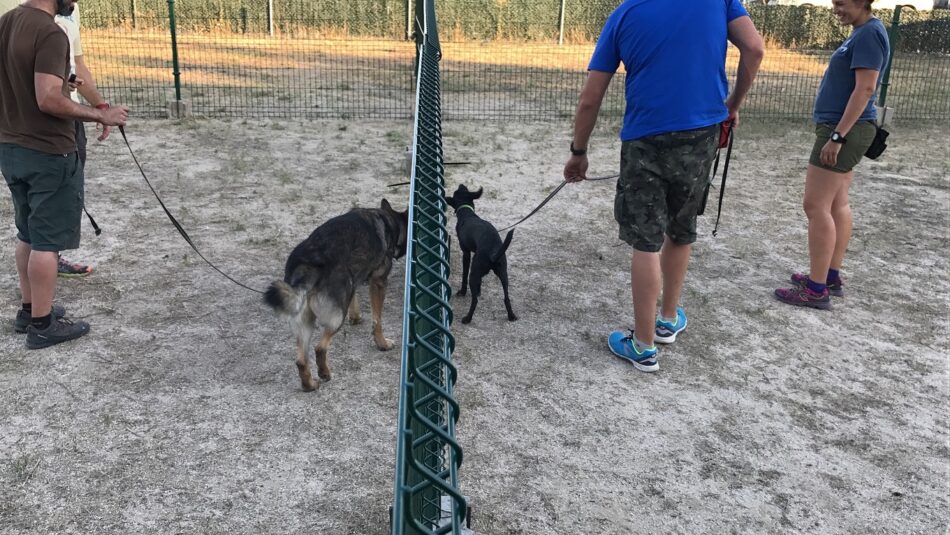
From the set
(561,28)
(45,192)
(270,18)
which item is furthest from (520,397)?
(561,28)

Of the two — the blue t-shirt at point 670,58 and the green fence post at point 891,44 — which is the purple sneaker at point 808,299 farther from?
the green fence post at point 891,44

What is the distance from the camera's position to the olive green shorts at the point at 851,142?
14.3 ft

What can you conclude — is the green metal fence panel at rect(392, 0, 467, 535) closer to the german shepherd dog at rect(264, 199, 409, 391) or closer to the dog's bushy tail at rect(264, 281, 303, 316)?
the german shepherd dog at rect(264, 199, 409, 391)

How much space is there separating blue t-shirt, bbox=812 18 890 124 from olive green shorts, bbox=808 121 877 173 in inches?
2.1

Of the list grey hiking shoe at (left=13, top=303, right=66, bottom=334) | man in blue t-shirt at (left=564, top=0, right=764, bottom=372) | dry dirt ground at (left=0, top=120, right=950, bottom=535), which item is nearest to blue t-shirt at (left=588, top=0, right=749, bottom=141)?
man in blue t-shirt at (left=564, top=0, right=764, bottom=372)

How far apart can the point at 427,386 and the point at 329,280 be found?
79.0 inches

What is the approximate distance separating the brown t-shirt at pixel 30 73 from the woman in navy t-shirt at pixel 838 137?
422 centimetres

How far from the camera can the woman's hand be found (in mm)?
4250

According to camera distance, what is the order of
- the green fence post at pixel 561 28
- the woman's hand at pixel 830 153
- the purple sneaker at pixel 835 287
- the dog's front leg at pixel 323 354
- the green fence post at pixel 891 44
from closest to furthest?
1. the dog's front leg at pixel 323 354
2. the woman's hand at pixel 830 153
3. the purple sneaker at pixel 835 287
4. the green fence post at pixel 891 44
5. the green fence post at pixel 561 28

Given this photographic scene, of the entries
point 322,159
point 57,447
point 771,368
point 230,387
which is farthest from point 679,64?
point 322,159

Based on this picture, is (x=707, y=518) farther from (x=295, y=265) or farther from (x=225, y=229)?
(x=225, y=229)

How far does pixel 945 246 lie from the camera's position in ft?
19.3

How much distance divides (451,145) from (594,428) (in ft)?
19.3

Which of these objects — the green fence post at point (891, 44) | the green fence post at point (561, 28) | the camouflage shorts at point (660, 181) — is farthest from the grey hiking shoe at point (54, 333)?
the green fence post at point (561, 28)
